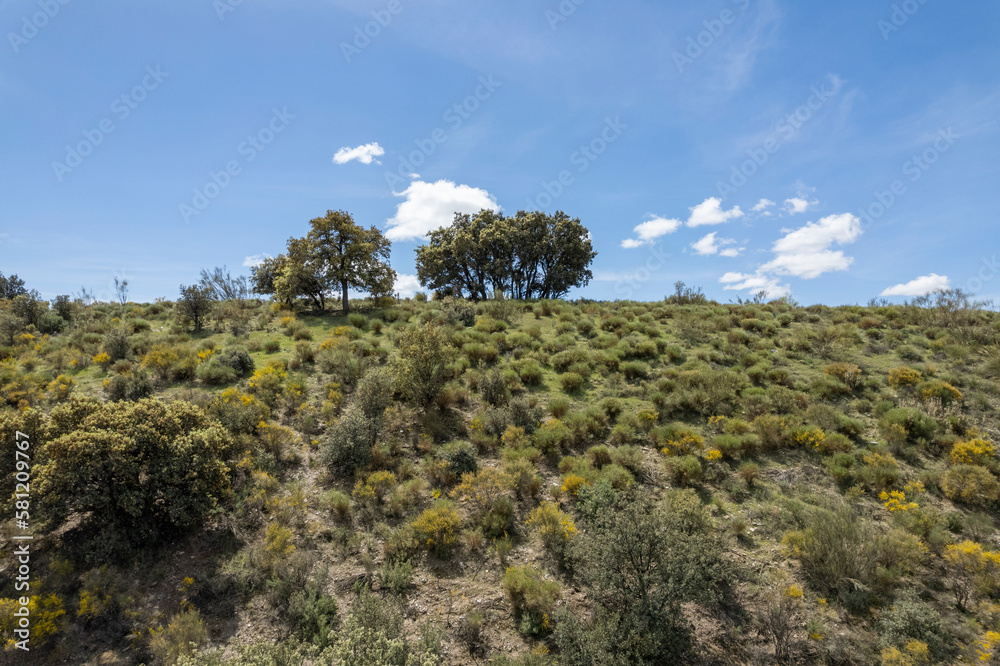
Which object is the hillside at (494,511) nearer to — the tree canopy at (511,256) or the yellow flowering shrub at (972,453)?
the yellow flowering shrub at (972,453)

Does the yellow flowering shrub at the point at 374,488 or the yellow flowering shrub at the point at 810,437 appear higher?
the yellow flowering shrub at the point at 810,437

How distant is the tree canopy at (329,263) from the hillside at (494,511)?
34.1 ft

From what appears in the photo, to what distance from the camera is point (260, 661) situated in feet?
19.9

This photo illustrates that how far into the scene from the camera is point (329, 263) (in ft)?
88.1

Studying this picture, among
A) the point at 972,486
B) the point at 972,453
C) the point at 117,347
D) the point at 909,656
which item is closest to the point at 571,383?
the point at 909,656

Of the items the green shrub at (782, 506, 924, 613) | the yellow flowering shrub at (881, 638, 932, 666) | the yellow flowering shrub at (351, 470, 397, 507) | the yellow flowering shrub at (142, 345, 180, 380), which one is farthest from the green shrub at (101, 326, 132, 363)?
the yellow flowering shrub at (881, 638, 932, 666)

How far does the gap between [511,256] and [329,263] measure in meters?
20.2

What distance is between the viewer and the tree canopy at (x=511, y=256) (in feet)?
134

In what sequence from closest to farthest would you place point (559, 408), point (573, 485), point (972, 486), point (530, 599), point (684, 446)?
point (530, 599) → point (972, 486) → point (573, 485) → point (684, 446) → point (559, 408)

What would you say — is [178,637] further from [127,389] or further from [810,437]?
[810,437]

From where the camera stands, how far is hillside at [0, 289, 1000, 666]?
24.2 ft

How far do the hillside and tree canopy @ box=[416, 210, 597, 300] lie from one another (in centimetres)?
2567

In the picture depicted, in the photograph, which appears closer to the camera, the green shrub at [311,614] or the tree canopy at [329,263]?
the green shrub at [311,614]

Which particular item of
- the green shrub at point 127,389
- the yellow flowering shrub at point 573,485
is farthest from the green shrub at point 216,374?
the yellow flowering shrub at point 573,485
